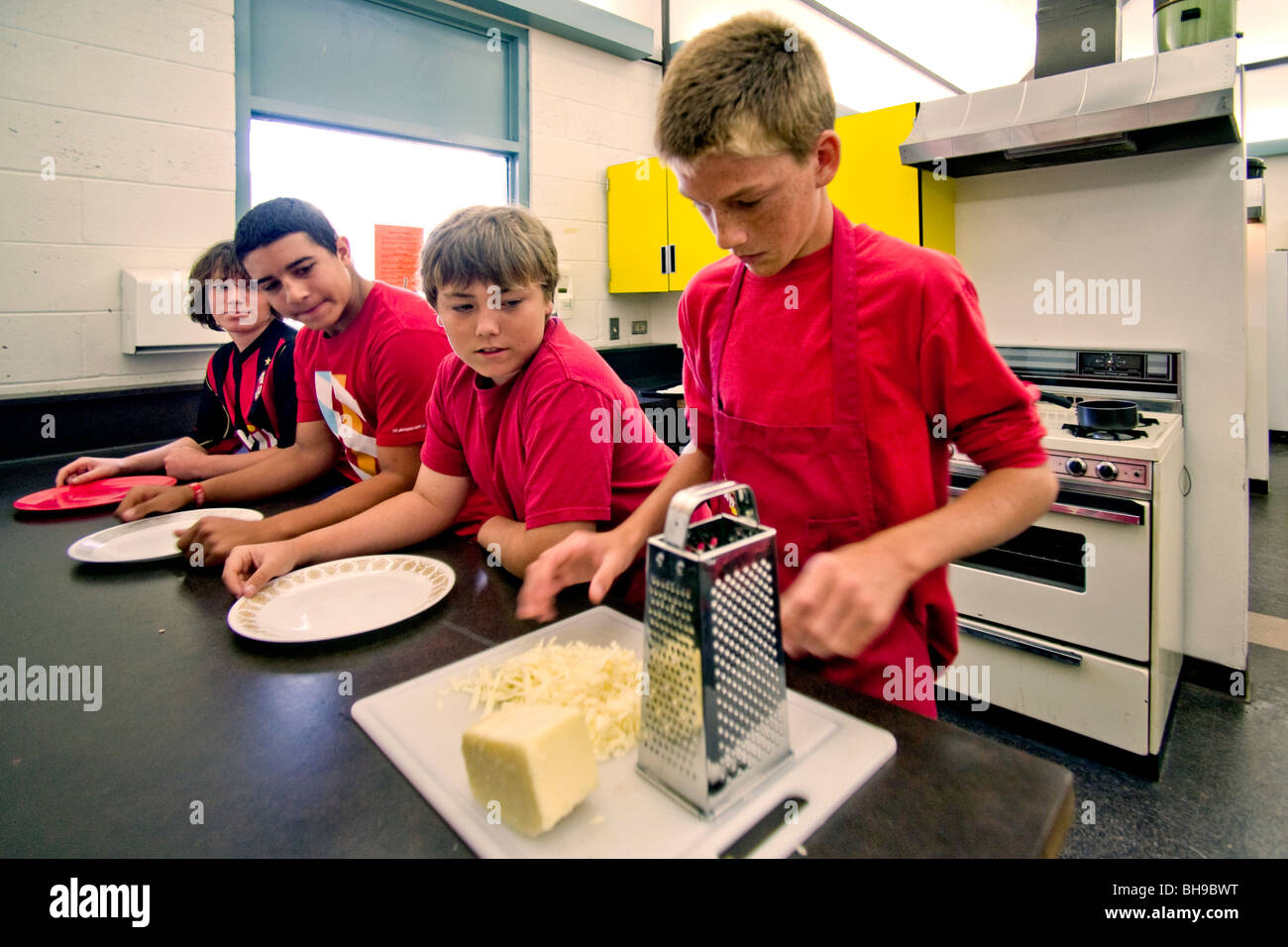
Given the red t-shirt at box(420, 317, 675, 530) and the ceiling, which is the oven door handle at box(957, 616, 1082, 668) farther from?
the ceiling

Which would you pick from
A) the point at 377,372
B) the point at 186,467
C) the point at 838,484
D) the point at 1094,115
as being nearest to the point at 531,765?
the point at 838,484

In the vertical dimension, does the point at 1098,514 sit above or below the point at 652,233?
below

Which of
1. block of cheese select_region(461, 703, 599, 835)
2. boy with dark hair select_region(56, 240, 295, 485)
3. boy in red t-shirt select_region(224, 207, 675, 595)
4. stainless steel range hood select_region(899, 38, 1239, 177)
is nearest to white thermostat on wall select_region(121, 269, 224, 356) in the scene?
boy with dark hair select_region(56, 240, 295, 485)

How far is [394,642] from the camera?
0.93m

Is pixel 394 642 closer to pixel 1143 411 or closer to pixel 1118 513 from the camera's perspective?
pixel 1118 513

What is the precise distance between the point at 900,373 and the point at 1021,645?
1.60 metres

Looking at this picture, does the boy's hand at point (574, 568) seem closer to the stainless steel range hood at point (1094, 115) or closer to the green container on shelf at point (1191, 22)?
the stainless steel range hood at point (1094, 115)

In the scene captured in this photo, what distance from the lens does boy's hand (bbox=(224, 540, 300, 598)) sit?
3.59 ft

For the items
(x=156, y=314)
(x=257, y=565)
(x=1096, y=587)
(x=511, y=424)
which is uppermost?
(x=156, y=314)

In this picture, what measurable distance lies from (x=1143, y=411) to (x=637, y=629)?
2251 mm

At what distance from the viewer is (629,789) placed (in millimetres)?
617

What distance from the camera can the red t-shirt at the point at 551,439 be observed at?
1.15 meters

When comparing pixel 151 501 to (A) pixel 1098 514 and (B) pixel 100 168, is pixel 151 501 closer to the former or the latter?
(B) pixel 100 168

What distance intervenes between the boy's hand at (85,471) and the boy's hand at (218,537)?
0.87m
